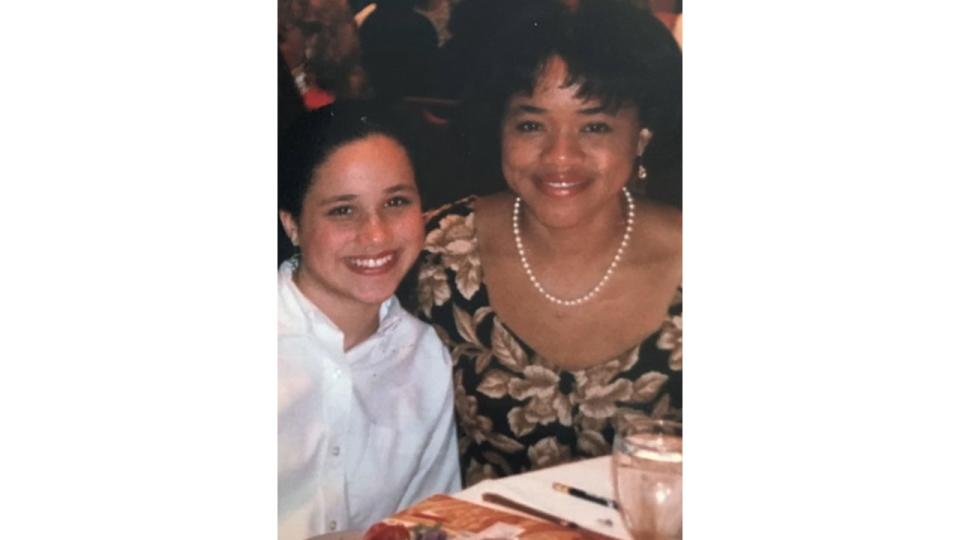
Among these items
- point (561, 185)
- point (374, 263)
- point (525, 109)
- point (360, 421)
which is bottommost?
point (360, 421)

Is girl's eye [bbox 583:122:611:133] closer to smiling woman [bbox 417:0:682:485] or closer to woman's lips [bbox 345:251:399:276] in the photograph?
smiling woman [bbox 417:0:682:485]

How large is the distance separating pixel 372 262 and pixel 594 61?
1.34 ft

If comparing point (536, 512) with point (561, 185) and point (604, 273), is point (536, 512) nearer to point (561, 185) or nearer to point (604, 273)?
point (604, 273)

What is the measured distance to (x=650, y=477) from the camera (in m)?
1.56

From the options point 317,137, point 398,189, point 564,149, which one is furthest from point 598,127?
point 317,137

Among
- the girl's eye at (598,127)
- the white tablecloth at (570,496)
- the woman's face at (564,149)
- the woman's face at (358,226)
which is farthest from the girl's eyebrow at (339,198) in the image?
the white tablecloth at (570,496)

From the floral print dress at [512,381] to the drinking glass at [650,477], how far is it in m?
0.02

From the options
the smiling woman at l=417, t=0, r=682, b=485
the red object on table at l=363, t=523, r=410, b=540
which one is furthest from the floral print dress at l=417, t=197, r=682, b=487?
the red object on table at l=363, t=523, r=410, b=540
